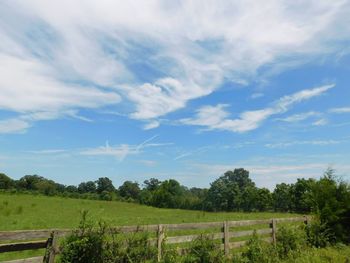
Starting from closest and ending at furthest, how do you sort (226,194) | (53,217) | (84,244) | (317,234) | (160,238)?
(84,244) → (160,238) → (317,234) → (53,217) → (226,194)

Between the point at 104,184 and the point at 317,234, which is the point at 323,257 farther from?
the point at 104,184

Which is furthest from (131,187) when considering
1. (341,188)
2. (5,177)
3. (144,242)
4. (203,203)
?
(144,242)

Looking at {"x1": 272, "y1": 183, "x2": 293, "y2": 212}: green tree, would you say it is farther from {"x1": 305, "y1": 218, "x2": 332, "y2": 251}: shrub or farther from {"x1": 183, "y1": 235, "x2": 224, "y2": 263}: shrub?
{"x1": 183, "y1": 235, "x2": 224, "y2": 263}: shrub

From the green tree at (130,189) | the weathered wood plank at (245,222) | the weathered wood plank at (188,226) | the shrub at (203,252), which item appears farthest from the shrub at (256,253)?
the green tree at (130,189)

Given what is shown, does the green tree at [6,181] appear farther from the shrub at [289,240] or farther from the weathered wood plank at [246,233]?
the weathered wood plank at [246,233]

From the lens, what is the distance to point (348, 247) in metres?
15.6

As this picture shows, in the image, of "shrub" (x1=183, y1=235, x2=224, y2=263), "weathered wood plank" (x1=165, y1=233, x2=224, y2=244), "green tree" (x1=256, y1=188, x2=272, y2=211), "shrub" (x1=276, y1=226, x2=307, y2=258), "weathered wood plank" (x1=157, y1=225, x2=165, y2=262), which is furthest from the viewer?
"green tree" (x1=256, y1=188, x2=272, y2=211)

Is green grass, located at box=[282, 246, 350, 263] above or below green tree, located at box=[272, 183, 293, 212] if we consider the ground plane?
below

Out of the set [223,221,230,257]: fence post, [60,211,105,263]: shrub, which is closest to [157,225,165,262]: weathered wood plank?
[60,211,105,263]: shrub

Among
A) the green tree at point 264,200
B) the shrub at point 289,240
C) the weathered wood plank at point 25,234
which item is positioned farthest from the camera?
the green tree at point 264,200

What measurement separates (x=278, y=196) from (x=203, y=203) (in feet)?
83.2

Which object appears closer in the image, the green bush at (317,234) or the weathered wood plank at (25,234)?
the weathered wood plank at (25,234)

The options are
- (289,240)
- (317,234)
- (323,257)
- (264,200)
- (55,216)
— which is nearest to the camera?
(323,257)

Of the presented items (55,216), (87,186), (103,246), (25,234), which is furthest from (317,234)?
(87,186)
